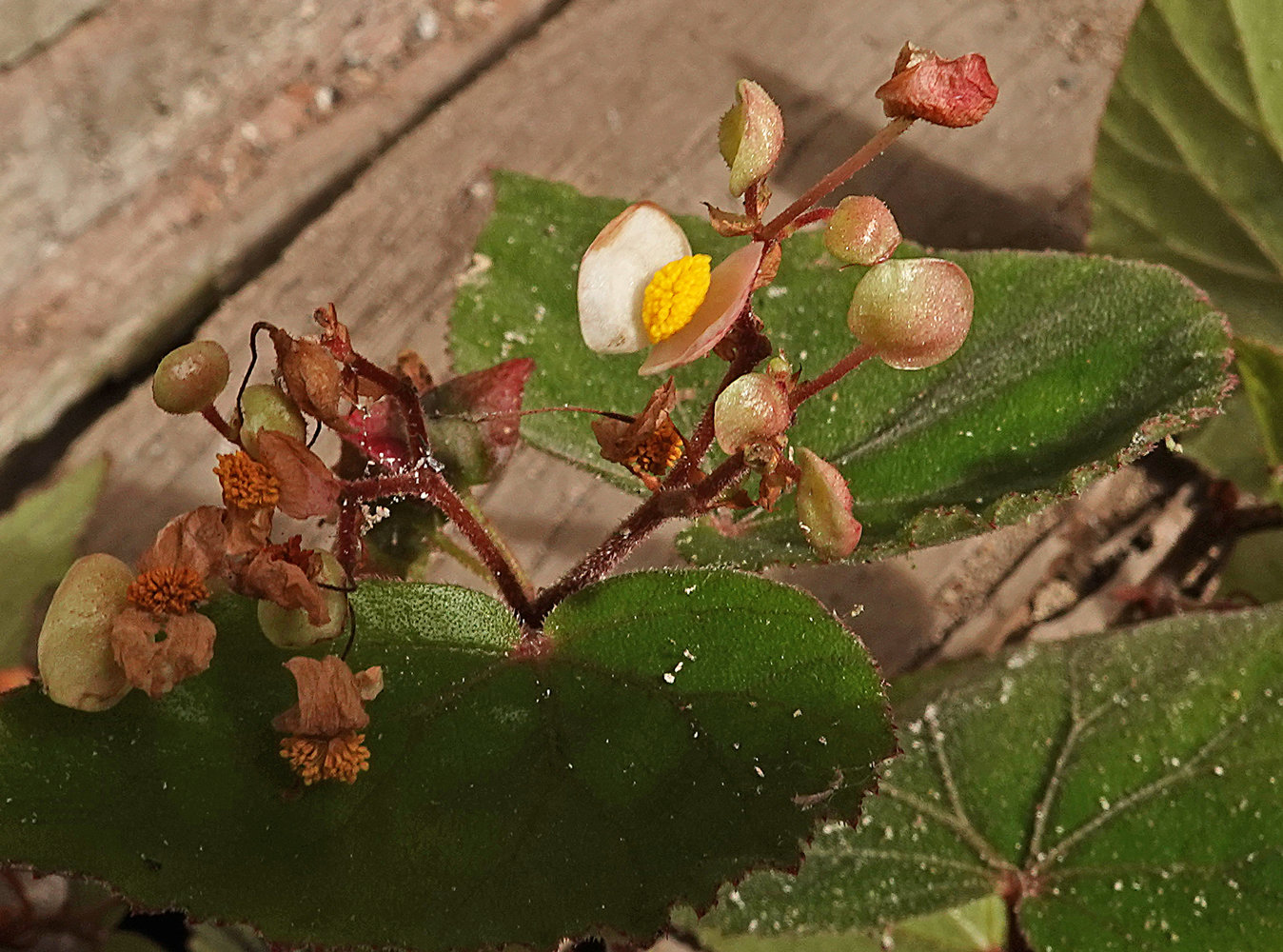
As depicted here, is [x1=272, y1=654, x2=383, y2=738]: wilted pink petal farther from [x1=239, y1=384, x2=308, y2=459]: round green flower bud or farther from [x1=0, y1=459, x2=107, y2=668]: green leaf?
[x1=0, y1=459, x2=107, y2=668]: green leaf

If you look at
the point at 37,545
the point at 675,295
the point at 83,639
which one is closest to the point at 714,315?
the point at 675,295

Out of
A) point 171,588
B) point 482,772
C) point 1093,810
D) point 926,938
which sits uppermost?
point 171,588

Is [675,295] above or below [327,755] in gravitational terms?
above

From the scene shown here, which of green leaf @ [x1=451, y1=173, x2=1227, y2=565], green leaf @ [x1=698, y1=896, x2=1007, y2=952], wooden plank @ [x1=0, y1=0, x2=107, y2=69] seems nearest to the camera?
green leaf @ [x1=451, y1=173, x2=1227, y2=565]

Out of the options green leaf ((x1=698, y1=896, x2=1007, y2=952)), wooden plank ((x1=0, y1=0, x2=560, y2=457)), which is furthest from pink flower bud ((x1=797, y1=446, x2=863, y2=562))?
wooden plank ((x1=0, y1=0, x2=560, y2=457))

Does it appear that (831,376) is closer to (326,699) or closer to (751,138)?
(751,138)

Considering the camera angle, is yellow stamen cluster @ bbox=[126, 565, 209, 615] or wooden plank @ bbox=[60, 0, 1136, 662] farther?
wooden plank @ bbox=[60, 0, 1136, 662]

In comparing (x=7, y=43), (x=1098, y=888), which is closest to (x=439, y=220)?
(x=7, y=43)
